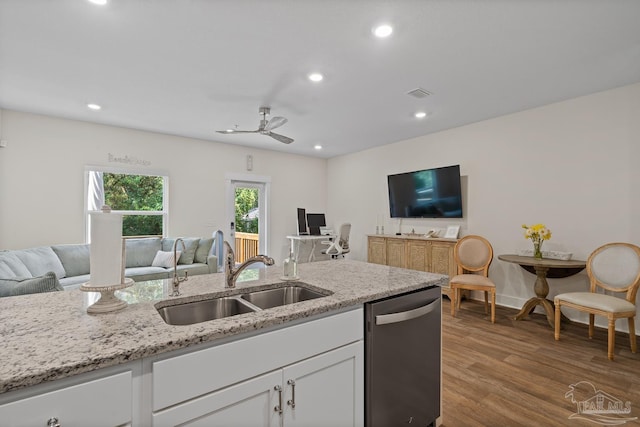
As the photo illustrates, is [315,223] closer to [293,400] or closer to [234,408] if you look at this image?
[293,400]

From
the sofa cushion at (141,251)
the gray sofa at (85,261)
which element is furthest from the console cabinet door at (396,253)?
the sofa cushion at (141,251)

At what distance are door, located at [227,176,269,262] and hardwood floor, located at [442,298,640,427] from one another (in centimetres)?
395

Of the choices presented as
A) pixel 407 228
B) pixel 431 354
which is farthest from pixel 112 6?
pixel 407 228

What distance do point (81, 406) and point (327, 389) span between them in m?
0.83

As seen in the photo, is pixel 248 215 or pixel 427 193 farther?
pixel 248 215

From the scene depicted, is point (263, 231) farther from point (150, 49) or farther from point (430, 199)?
point (150, 49)

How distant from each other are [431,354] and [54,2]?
3.16 metres

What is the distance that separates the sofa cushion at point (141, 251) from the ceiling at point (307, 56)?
182 centimetres

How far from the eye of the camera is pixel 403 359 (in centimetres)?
152

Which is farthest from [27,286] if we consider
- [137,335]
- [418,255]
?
[418,255]

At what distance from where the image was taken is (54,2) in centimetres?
198

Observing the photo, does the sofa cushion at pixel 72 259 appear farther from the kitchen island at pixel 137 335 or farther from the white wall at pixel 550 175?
the white wall at pixel 550 175

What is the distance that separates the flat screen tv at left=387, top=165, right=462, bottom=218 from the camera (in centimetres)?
466

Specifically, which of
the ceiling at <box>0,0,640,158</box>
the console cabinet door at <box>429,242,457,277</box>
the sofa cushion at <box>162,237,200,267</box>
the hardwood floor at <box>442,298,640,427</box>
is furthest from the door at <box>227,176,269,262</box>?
the hardwood floor at <box>442,298,640,427</box>
